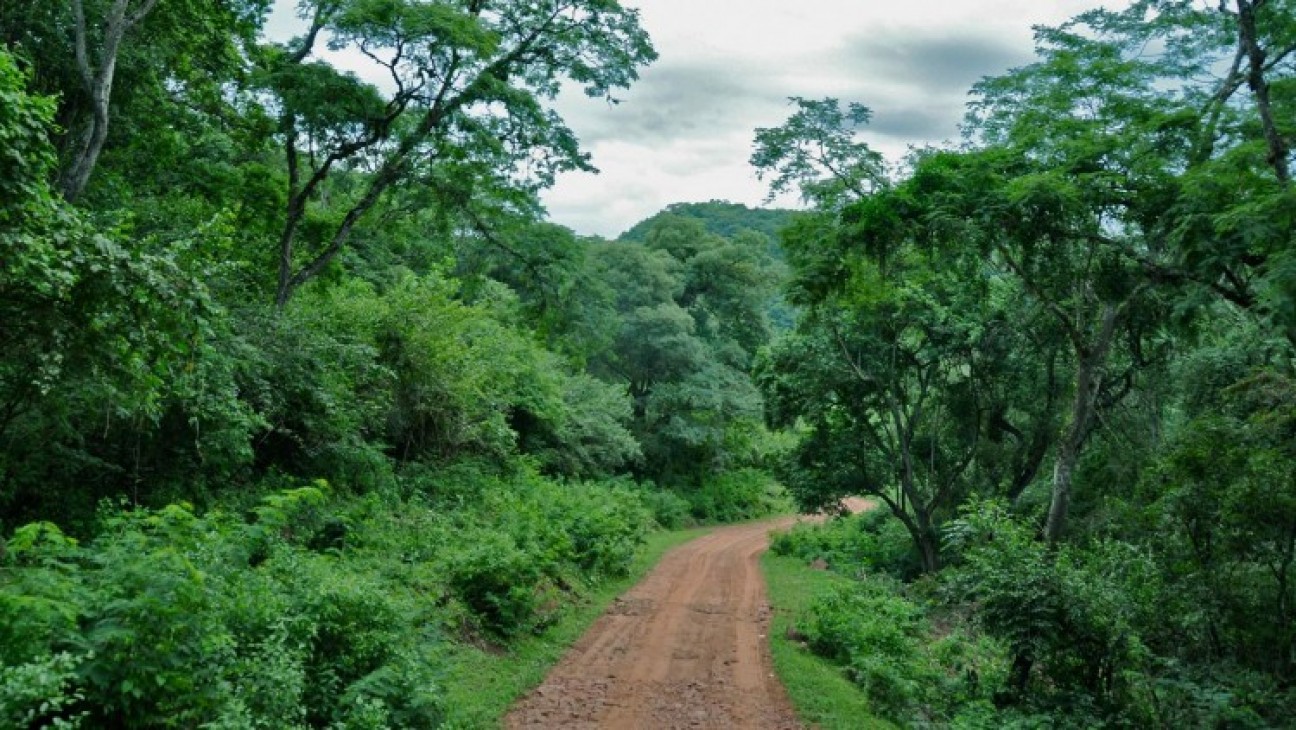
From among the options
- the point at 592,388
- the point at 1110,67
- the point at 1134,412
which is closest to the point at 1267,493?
the point at 1110,67

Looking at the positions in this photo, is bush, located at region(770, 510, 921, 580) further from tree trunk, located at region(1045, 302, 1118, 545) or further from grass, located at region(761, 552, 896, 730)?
tree trunk, located at region(1045, 302, 1118, 545)

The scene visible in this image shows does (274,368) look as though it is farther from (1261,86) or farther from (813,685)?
(1261,86)

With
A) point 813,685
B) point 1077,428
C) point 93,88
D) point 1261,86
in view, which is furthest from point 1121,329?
point 93,88

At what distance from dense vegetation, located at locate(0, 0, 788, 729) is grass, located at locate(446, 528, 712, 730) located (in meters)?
0.14

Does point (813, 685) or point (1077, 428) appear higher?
point (1077, 428)

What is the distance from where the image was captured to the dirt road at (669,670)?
9891 mm

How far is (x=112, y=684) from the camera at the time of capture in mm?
5430

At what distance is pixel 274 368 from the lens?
12664 millimetres

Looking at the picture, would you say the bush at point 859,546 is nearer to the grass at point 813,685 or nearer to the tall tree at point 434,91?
the grass at point 813,685

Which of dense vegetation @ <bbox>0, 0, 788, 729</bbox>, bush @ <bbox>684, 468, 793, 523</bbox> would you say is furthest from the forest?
bush @ <bbox>684, 468, 793, 523</bbox>

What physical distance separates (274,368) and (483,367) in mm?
7086

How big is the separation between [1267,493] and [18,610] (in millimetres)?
12007

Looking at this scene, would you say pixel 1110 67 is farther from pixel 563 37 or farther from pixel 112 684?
pixel 112 684

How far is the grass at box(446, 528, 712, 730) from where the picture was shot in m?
9.00
